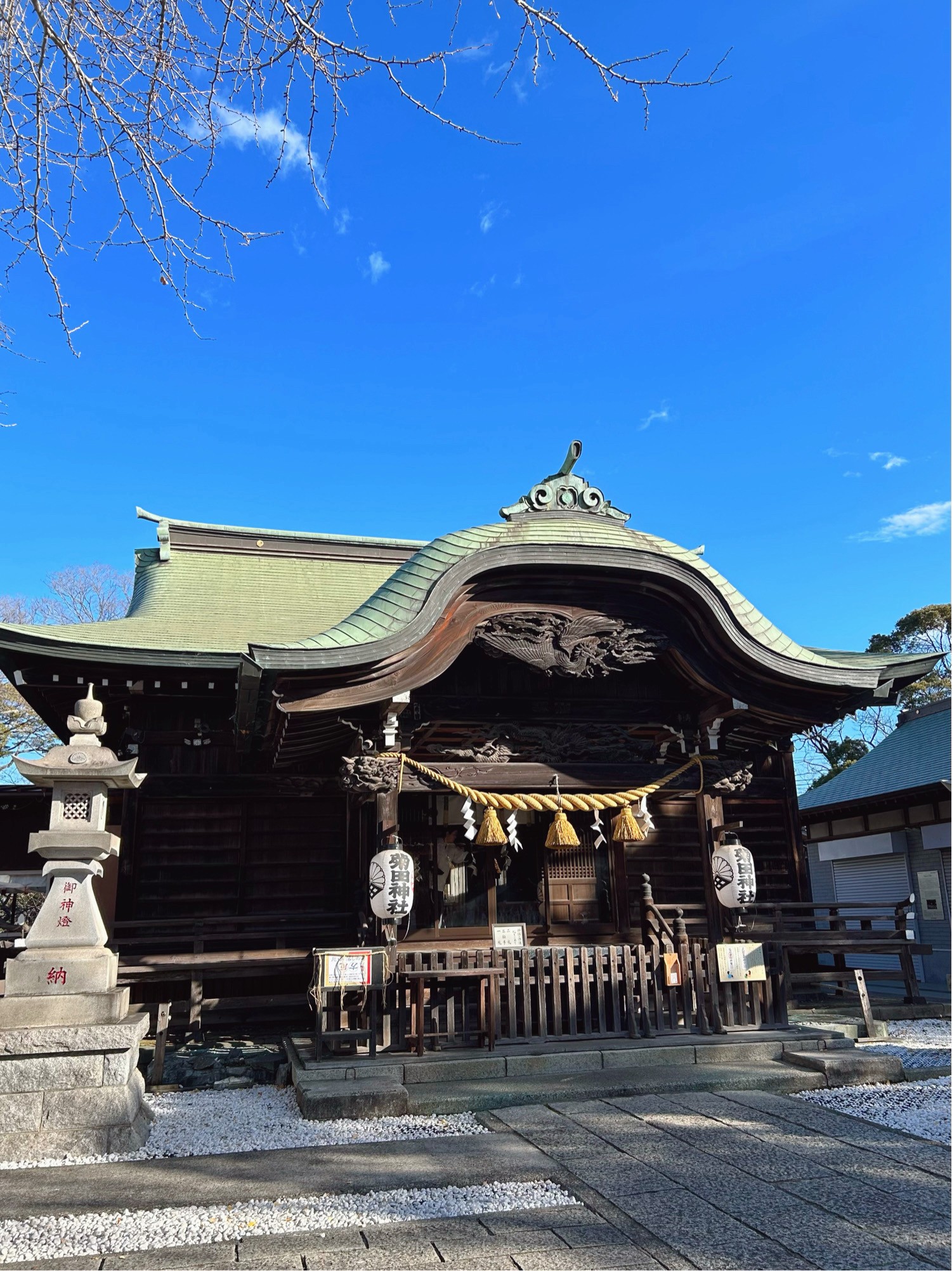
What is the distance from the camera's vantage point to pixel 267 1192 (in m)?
5.08

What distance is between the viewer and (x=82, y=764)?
7203 mm

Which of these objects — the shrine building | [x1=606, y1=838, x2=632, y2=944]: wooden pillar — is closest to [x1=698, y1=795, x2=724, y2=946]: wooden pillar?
the shrine building

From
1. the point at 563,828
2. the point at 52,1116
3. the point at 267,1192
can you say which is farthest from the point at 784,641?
the point at 52,1116

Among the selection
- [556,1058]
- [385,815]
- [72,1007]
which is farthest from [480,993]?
[72,1007]

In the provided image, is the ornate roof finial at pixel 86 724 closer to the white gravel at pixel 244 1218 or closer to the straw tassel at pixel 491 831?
the white gravel at pixel 244 1218

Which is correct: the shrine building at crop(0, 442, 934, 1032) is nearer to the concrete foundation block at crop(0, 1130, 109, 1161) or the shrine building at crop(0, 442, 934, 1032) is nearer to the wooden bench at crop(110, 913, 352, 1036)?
the wooden bench at crop(110, 913, 352, 1036)

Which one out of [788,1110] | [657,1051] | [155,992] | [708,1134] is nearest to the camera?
[708,1134]

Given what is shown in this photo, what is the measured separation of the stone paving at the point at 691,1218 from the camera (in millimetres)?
4039

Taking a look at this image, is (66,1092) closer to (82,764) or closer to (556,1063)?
(82,764)

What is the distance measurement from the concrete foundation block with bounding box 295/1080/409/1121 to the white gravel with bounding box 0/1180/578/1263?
6.30ft

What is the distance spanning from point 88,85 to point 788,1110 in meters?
8.14

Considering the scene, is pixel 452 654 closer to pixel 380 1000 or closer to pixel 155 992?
pixel 380 1000

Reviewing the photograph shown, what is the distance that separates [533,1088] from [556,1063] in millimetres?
564

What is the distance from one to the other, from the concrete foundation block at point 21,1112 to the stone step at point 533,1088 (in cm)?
199
